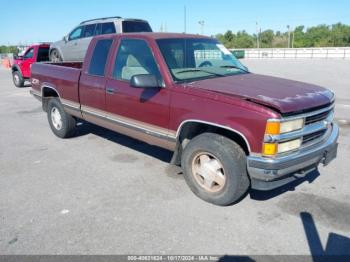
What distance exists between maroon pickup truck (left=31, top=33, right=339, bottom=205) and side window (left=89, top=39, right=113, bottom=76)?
2 cm

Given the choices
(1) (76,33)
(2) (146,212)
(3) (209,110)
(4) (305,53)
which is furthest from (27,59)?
(4) (305,53)

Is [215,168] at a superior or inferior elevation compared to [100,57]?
inferior

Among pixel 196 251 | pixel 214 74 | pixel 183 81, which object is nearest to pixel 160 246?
pixel 196 251

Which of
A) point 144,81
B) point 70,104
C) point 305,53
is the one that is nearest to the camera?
point 144,81

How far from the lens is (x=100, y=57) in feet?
17.4

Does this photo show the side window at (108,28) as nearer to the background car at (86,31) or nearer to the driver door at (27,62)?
the background car at (86,31)

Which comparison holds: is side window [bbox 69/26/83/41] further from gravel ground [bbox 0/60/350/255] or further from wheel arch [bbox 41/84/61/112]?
gravel ground [bbox 0/60/350/255]

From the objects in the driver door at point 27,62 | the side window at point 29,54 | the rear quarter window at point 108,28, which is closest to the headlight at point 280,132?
the rear quarter window at point 108,28

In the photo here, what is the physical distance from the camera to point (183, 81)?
4180 millimetres

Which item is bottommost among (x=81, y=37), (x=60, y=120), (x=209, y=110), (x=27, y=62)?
(x=60, y=120)

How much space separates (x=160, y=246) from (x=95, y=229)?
73 centimetres

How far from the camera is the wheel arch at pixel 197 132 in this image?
3697 mm

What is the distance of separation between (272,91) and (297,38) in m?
94.3

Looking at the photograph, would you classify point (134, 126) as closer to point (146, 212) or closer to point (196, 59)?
point (196, 59)
